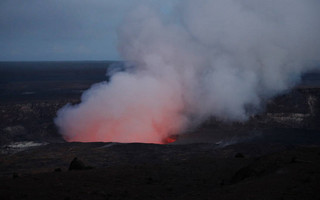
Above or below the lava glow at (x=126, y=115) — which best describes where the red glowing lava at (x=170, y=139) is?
below

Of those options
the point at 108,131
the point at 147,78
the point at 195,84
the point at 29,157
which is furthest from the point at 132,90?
the point at 29,157

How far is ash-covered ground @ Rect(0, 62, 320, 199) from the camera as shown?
13852 millimetres

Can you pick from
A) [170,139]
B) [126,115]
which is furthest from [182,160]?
[126,115]

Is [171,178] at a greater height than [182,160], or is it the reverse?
[171,178]

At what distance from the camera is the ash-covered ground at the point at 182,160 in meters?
13.9

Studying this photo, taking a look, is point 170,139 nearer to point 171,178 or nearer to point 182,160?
point 182,160

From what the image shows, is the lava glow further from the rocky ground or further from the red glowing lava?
the rocky ground

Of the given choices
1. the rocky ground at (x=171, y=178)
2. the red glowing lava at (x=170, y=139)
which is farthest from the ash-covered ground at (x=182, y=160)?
the red glowing lava at (x=170, y=139)

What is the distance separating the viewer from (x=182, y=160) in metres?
22.8

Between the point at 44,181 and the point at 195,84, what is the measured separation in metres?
26.1

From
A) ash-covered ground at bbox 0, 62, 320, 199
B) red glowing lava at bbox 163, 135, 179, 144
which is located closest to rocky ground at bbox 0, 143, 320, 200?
ash-covered ground at bbox 0, 62, 320, 199

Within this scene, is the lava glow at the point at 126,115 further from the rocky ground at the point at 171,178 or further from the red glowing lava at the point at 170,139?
the rocky ground at the point at 171,178

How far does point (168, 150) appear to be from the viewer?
26.3m

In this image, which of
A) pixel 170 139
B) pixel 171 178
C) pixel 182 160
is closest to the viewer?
pixel 171 178
